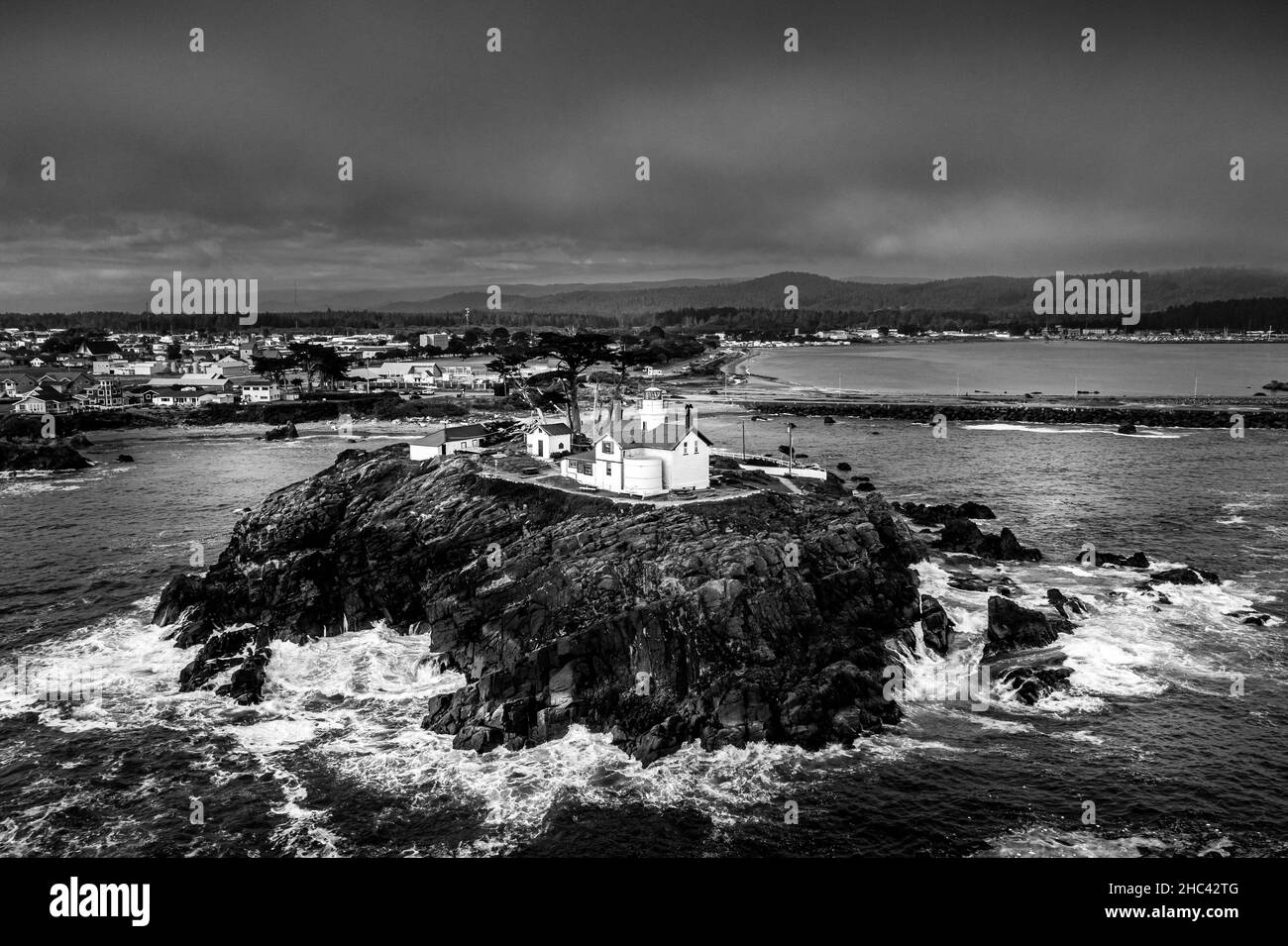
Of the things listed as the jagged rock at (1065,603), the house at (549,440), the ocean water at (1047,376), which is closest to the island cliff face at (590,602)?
the house at (549,440)

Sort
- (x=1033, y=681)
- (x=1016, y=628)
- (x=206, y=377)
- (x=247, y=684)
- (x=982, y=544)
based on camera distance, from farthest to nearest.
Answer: (x=206, y=377)
(x=982, y=544)
(x=1016, y=628)
(x=247, y=684)
(x=1033, y=681)

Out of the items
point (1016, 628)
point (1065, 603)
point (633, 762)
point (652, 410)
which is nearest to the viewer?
point (633, 762)

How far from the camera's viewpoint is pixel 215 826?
21719mm

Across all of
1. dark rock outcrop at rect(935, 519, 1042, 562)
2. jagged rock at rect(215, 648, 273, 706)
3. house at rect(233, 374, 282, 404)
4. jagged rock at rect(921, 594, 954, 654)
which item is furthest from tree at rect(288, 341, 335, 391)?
jagged rock at rect(921, 594, 954, 654)

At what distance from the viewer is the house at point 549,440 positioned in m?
46.1

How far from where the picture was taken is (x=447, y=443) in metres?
48.7

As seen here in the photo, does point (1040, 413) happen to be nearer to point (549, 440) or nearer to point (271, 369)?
point (549, 440)

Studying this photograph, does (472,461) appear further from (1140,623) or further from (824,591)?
(1140,623)

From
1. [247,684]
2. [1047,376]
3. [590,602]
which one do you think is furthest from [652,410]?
[1047,376]

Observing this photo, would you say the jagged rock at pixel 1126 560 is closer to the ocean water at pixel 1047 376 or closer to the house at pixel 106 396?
the ocean water at pixel 1047 376

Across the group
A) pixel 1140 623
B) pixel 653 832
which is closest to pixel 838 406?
pixel 1140 623

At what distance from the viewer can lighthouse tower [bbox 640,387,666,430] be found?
A: 129ft

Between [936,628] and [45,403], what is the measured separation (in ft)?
322

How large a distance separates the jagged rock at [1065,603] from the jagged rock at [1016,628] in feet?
4.15
